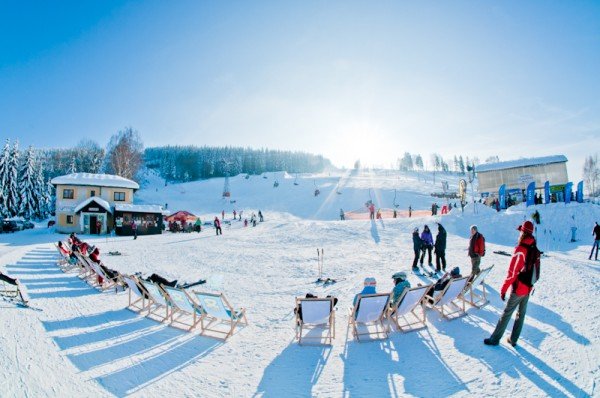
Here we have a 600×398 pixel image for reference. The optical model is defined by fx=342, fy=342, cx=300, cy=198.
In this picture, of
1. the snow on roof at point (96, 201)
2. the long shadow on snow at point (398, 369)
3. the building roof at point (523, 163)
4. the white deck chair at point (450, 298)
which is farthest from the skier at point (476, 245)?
the snow on roof at point (96, 201)

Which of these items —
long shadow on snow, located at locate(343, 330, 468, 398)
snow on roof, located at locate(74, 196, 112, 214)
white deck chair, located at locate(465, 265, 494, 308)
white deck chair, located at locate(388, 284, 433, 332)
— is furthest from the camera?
snow on roof, located at locate(74, 196, 112, 214)

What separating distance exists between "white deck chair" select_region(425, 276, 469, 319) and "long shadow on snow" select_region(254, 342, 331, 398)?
2361 millimetres

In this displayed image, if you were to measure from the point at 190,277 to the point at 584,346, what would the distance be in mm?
10650

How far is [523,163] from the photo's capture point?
34.6m

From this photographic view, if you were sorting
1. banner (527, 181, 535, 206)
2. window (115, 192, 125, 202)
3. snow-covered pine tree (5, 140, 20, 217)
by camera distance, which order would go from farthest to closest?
snow-covered pine tree (5, 140, 20, 217) < window (115, 192, 125, 202) < banner (527, 181, 535, 206)

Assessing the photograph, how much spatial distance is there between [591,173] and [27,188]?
107m

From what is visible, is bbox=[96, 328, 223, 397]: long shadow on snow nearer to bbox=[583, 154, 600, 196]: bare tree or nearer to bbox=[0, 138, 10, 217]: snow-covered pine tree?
bbox=[0, 138, 10, 217]: snow-covered pine tree

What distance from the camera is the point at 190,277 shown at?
1201cm

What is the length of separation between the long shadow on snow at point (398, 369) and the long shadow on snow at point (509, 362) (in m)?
0.49

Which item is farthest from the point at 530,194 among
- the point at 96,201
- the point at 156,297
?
the point at 96,201

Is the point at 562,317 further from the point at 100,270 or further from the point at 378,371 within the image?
the point at 100,270

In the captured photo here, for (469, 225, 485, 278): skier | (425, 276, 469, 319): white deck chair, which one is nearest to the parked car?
(425, 276, 469, 319): white deck chair

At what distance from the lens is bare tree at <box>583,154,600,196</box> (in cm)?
7600

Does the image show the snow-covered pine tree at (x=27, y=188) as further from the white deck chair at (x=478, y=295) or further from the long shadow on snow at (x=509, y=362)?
the long shadow on snow at (x=509, y=362)
